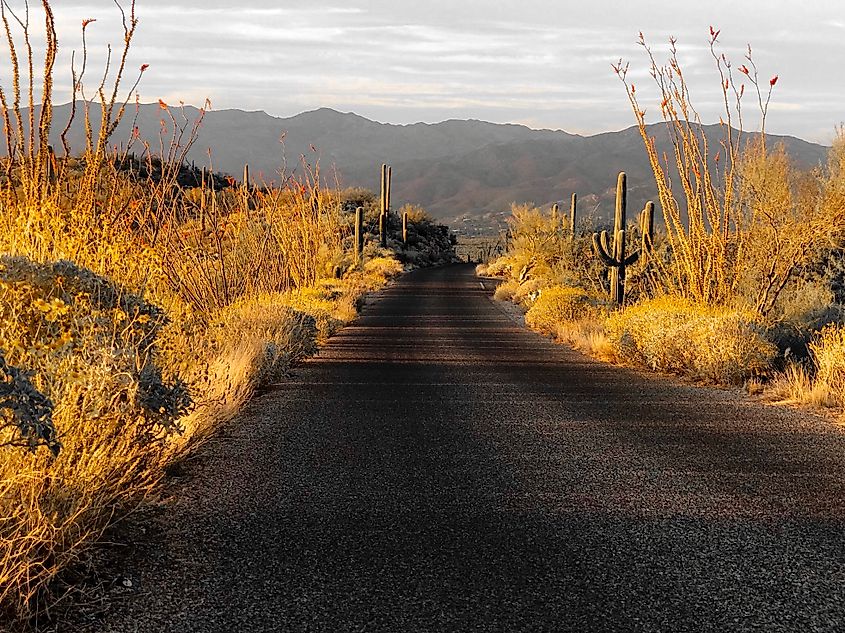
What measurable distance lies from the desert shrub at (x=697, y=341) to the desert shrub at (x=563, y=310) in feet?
17.7

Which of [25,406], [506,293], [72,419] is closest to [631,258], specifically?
[506,293]

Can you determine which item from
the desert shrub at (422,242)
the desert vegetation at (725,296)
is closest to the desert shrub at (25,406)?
the desert vegetation at (725,296)

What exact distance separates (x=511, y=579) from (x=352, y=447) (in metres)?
3.78

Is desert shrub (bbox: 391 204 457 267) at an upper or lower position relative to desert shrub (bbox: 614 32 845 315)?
lower

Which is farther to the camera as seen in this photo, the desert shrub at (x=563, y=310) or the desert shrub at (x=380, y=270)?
the desert shrub at (x=380, y=270)

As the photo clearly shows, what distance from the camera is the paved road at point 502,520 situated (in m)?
4.84

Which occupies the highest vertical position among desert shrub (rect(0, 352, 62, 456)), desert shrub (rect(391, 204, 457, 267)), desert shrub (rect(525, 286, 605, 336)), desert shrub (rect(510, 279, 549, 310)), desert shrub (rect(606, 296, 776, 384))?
desert shrub (rect(0, 352, 62, 456))

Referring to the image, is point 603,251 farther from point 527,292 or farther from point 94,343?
point 94,343

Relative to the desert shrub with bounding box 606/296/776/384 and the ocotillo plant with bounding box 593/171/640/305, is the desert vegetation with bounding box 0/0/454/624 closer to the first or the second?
the desert shrub with bounding box 606/296/776/384

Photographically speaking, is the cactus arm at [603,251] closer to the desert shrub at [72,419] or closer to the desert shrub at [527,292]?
the desert shrub at [527,292]

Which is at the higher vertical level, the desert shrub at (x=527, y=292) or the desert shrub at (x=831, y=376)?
the desert shrub at (x=831, y=376)

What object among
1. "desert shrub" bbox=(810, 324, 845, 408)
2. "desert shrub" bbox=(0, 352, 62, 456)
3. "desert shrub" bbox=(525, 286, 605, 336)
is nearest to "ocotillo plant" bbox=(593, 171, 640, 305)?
"desert shrub" bbox=(525, 286, 605, 336)

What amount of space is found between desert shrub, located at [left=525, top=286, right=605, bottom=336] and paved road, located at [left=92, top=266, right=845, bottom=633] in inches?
397

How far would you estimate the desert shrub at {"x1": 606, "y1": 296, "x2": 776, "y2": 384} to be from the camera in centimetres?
1340
